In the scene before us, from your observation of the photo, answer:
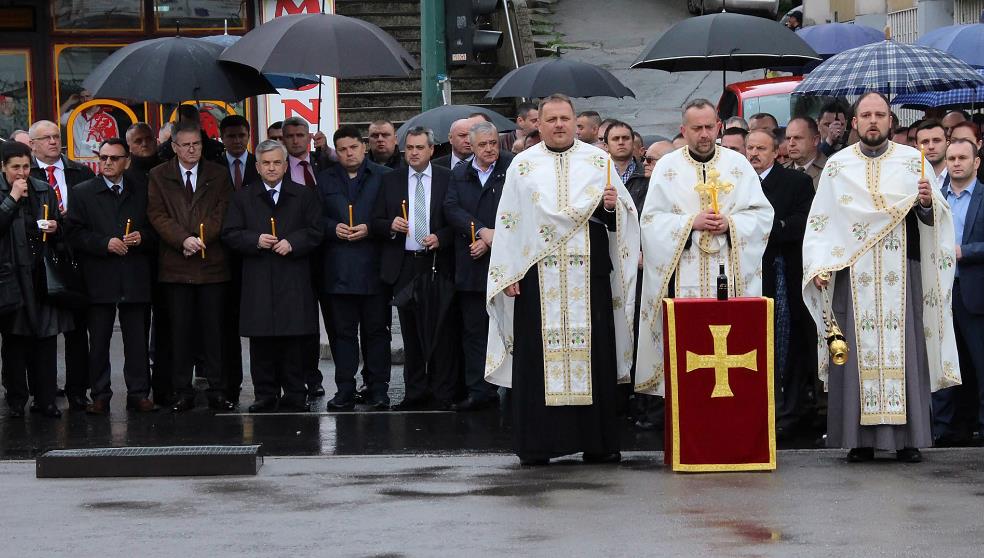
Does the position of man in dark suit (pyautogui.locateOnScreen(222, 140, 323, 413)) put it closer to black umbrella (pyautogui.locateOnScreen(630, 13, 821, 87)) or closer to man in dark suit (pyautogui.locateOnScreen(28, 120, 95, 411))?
man in dark suit (pyautogui.locateOnScreen(28, 120, 95, 411))

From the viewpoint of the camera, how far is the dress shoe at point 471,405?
12.9 metres

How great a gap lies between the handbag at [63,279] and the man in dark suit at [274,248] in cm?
110

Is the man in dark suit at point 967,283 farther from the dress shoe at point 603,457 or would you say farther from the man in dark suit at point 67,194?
the man in dark suit at point 67,194

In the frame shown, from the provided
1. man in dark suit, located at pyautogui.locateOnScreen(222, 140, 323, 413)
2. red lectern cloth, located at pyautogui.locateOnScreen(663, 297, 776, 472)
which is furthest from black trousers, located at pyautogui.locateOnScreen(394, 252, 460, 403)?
red lectern cloth, located at pyautogui.locateOnScreen(663, 297, 776, 472)

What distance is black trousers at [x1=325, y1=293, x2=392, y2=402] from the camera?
13117 millimetres

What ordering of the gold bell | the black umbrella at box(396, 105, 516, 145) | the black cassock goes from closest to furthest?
the gold bell → the black cassock → the black umbrella at box(396, 105, 516, 145)

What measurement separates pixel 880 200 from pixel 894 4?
17.8 m

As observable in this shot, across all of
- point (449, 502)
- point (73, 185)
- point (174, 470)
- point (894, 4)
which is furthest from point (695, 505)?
point (894, 4)

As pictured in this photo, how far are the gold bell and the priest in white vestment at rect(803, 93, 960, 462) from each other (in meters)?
0.10

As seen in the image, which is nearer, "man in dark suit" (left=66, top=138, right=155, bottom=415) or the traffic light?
"man in dark suit" (left=66, top=138, right=155, bottom=415)

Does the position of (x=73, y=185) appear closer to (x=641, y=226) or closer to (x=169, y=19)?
(x=641, y=226)

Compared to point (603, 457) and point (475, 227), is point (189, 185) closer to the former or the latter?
point (475, 227)

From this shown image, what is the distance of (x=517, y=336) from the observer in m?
10.5

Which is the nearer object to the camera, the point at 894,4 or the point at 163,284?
the point at 163,284
